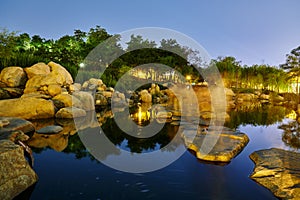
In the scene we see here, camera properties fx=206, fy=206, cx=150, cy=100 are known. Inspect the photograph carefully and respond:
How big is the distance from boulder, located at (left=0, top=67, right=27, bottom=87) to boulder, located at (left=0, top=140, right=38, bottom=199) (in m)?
8.86

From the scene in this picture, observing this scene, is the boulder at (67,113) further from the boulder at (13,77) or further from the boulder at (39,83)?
the boulder at (13,77)

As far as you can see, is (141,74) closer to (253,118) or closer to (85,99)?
(85,99)

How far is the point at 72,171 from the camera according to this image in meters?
3.71

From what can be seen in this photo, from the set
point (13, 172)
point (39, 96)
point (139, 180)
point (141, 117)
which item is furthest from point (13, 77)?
point (139, 180)

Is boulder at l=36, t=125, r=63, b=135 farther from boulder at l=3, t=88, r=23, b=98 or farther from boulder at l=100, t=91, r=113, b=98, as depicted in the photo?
boulder at l=100, t=91, r=113, b=98

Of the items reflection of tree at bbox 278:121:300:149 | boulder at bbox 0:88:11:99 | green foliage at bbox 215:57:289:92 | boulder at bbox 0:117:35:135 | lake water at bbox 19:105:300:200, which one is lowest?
lake water at bbox 19:105:300:200

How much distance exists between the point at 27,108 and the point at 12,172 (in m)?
5.84

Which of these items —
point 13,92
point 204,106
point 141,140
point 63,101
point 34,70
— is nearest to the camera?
point 141,140

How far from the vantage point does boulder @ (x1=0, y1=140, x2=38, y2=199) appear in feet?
8.30

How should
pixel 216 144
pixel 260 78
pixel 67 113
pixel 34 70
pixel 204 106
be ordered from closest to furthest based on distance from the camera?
1. pixel 216 144
2. pixel 67 113
3. pixel 34 70
4. pixel 204 106
5. pixel 260 78

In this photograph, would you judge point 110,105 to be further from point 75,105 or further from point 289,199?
point 289,199

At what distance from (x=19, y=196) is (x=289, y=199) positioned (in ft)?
11.4

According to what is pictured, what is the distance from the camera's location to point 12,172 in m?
2.66

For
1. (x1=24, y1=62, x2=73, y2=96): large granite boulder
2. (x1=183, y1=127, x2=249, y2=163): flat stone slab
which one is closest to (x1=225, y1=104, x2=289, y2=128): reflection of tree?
(x1=183, y1=127, x2=249, y2=163): flat stone slab
